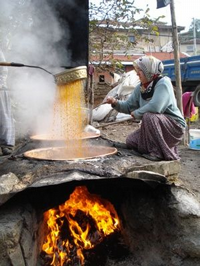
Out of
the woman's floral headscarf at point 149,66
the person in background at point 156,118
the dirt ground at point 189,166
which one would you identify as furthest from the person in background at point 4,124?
the woman's floral headscarf at point 149,66

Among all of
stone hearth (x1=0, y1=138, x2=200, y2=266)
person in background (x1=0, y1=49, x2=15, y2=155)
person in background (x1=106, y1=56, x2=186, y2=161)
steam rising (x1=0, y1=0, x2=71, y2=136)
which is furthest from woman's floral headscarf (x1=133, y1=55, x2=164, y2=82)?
person in background (x1=0, y1=49, x2=15, y2=155)

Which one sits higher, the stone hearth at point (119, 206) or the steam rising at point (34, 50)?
the steam rising at point (34, 50)

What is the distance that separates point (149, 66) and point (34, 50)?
224 centimetres

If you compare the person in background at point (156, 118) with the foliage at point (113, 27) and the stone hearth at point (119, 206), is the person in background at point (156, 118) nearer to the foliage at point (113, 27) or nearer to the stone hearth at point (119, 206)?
the stone hearth at point (119, 206)

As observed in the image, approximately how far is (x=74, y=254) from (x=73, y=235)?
0.23 m

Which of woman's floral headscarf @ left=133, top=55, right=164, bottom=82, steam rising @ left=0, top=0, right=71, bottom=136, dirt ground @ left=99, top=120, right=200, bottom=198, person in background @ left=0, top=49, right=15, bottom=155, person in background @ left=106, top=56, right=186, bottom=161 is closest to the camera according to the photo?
person in background @ left=106, top=56, right=186, bottom=161

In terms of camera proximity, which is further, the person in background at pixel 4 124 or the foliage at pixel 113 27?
the foliage at pixel 113 27

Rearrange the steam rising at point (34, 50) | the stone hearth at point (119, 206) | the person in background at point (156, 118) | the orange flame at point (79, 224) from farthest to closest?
1. the steam rising at point (34, 50)
2. the person in background at point (156, 118)
3. the orange flame at point (79, 224)
4. the stone hearth at point (119, 206)

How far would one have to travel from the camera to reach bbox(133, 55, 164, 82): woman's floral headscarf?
3.51 metres

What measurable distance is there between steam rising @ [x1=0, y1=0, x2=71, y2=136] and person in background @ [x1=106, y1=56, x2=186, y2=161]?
5.91ft

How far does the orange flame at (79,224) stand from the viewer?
301cm

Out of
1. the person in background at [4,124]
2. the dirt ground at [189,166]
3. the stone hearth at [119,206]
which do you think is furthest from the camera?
the person in background at [4,124]

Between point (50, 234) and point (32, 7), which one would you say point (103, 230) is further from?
point (32, 7)

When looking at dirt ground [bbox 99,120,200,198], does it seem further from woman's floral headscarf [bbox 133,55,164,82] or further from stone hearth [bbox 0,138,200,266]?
woman's floral headscarf [bbox 133,55,164,82]
